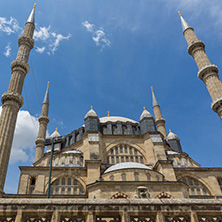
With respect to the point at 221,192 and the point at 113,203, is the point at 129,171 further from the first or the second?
the point at 113,203

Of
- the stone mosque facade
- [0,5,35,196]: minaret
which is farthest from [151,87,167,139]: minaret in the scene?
[0,5,35,196]: minaret

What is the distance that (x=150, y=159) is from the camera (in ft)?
79.1

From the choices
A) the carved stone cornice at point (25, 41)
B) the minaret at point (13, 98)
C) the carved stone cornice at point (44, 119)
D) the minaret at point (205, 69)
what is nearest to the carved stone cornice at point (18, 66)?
the minaret at point (13, 98)

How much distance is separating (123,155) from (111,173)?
6921 millimetres

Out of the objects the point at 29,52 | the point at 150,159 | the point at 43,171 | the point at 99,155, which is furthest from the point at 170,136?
the point at 29,52

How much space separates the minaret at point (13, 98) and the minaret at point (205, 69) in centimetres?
1848

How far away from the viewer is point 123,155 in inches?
982

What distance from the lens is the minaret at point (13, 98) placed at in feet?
53.9

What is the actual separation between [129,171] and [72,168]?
21.5ft

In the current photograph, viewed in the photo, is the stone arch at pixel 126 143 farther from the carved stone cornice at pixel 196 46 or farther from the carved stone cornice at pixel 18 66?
the carved stone cornice at pixel 196 46

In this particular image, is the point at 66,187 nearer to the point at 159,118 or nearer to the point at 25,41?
the point at 25,41

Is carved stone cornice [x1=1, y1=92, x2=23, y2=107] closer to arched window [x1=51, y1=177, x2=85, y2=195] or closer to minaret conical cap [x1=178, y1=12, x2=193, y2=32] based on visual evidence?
arched window [x1=51, y1=177, x2=85, y2=195]

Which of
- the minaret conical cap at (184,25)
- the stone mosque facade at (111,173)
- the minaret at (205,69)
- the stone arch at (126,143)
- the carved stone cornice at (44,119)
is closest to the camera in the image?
the stone mosque facade at (111,173)

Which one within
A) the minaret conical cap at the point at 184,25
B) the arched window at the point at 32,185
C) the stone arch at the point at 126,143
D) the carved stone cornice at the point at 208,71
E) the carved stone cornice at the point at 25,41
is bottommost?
the arched window at the point at 32,185
